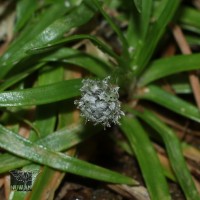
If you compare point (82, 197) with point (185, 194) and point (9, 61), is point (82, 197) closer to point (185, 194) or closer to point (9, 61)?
point (185, 194)

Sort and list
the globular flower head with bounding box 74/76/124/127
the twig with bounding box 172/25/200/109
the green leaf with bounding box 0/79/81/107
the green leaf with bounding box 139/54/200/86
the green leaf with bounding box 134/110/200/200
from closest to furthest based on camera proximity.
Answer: the globular flower head with bounding box 74/76/124/127, the green leaf with bounding box 0/79/81/107, the green leaf with bounding box 134/110/200/200, the green leaf with bounding box 139/54/200/86, the twig with bounding box 172/25/200/109

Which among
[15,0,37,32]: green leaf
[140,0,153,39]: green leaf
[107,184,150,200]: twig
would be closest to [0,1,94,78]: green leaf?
[15,0,37,32]: green leaf

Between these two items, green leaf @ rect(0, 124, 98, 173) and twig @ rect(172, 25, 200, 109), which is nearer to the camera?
green leaf @ rect(0, 124, 98, 173)

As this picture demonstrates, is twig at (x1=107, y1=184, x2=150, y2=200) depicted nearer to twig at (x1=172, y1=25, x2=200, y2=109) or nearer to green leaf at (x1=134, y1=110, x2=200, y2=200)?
green leaf at (x1=134, y1=110, x2=200, y2=200)

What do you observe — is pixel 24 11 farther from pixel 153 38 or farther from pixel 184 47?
pixel 184 47

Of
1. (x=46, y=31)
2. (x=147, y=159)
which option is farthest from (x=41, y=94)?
(x=147, y=159)

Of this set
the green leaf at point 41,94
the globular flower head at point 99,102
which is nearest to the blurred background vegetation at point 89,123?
the green leaf at point 41,94
